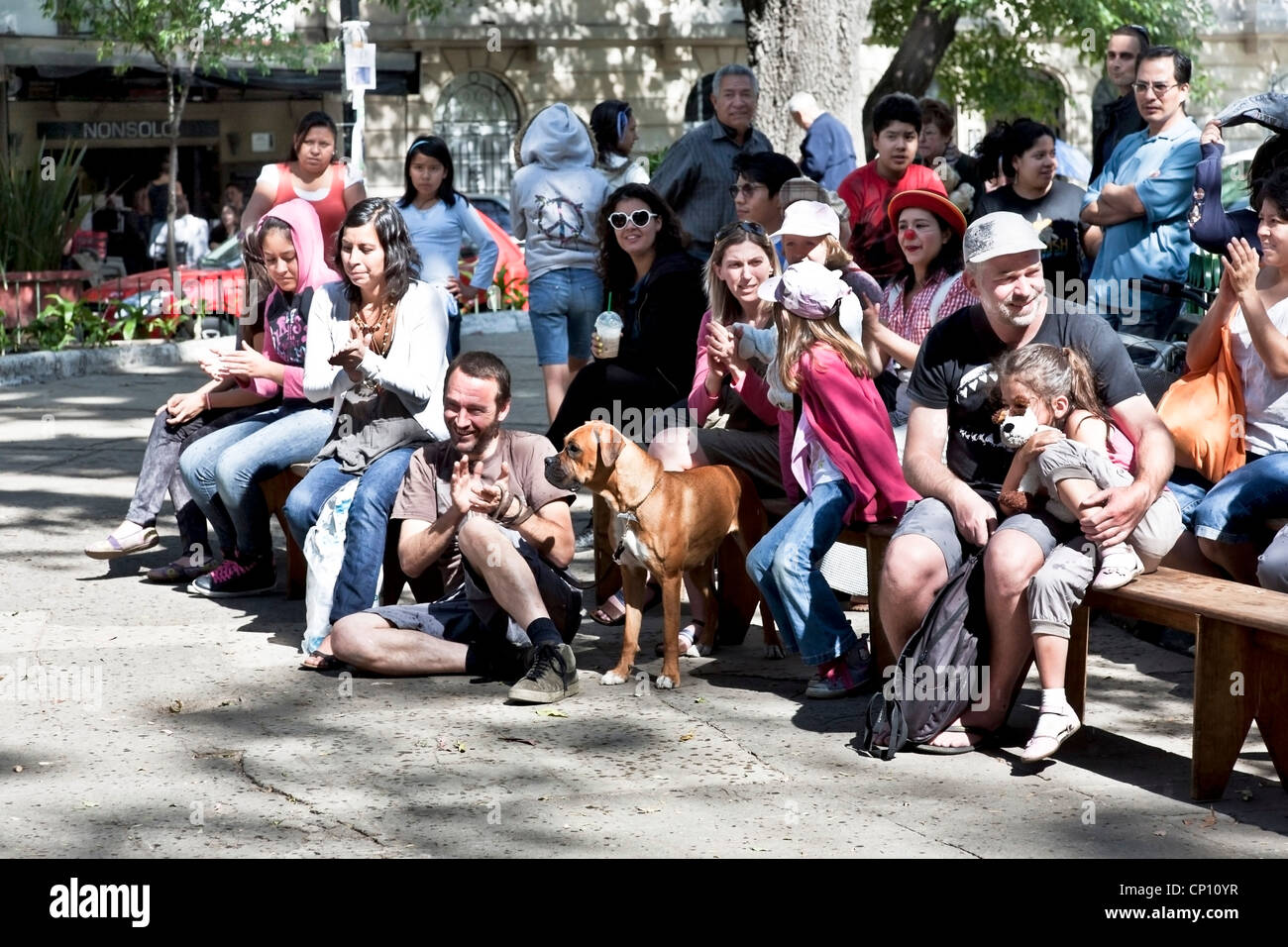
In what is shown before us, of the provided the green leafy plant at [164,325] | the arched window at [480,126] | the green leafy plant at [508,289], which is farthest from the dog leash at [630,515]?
the arched window at [480,126]

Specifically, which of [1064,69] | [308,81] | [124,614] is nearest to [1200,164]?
[124,614]

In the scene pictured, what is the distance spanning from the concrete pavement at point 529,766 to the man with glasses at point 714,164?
9.73 feet

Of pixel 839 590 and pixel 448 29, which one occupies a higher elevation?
pixel 448 29

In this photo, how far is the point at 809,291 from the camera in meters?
5.69

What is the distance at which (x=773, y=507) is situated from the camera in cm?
625

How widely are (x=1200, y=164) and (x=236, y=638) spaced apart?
416 centimetres

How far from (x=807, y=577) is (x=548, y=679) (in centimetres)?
90

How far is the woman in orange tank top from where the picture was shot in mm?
8547


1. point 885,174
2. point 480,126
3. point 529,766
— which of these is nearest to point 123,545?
point 529,766

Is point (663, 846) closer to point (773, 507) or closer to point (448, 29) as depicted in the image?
point (773, 507)

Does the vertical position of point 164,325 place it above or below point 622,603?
above

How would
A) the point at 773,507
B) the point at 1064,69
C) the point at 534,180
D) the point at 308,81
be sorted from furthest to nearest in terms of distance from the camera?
the point at 1064,69 → the point at 308,81 → the point at 534,180 → the point at 773,507

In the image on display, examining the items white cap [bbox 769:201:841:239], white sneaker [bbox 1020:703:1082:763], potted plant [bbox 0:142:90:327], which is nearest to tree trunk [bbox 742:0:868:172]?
potted plant [bbox 0:142:90:327]

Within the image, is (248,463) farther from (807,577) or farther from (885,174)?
(885,174)
